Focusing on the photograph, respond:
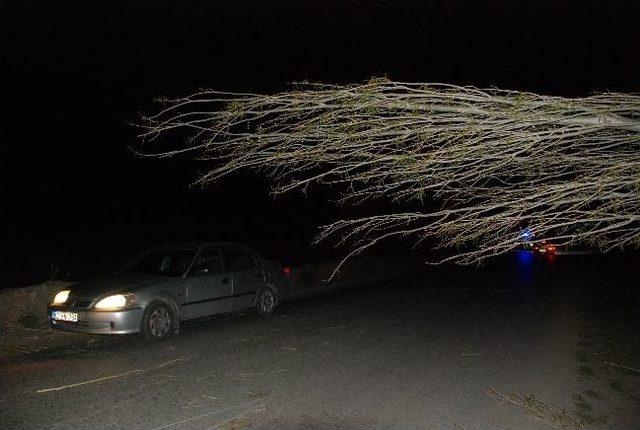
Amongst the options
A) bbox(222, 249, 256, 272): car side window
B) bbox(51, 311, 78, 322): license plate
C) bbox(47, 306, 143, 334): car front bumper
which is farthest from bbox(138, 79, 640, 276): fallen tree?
bbox(222, 249, 256, 272): car side window

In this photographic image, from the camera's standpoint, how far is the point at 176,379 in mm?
5812

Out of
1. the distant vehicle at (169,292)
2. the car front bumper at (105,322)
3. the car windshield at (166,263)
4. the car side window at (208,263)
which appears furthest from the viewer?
the car side window at (208,263)

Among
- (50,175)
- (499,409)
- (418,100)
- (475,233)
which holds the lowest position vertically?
(499,409)

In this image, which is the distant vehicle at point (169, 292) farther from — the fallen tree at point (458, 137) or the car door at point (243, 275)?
the fallen tree at point (458, 137)

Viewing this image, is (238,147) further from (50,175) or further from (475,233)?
(50,175)

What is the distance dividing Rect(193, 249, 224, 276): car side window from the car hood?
0.66m

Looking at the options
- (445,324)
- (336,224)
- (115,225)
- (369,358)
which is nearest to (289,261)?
(115,225)

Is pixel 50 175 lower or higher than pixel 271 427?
higher

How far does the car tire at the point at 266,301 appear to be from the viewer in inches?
399

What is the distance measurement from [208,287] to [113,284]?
5.10 feet

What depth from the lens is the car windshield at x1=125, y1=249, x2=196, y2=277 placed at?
866cm

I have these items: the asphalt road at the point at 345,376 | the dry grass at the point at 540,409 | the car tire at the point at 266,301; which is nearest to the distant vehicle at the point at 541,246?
the asphalt road at the point at 345,376

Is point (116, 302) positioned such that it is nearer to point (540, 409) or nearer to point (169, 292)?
point (169, 292)

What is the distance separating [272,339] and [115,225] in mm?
21303
